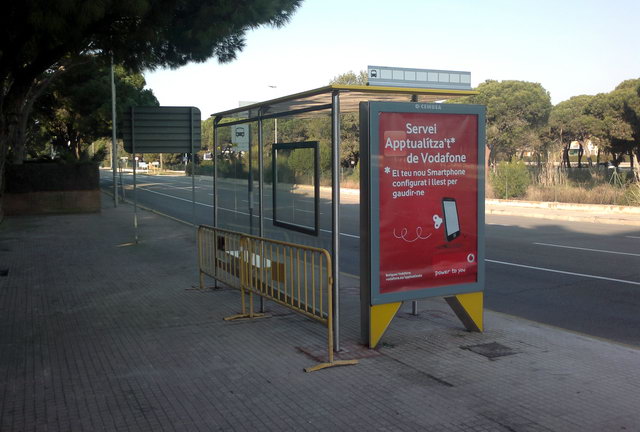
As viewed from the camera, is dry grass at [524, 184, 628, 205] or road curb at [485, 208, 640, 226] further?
dry grass at [524, 184, 628, 205]

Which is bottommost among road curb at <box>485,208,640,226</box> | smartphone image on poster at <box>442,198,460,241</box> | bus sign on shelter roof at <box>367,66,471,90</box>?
road curb at <box>485,208,640,226</box>

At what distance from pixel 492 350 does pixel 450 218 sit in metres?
1.46

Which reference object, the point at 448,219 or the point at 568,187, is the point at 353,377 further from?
the point at 568,187

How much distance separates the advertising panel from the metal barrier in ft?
2.00

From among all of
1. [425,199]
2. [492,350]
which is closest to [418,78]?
[425,199]

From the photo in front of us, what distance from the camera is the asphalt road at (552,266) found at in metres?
7.96

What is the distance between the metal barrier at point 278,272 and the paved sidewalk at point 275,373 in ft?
1.16

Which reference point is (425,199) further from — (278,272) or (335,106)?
(278,272)

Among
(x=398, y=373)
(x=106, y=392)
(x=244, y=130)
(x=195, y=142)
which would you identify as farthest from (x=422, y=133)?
(x=195, y=142)

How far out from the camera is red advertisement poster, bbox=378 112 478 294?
6.59m

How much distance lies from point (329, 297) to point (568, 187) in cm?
2306

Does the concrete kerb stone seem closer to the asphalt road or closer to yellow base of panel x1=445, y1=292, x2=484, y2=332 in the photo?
the asphalt road

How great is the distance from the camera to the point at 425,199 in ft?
22.5

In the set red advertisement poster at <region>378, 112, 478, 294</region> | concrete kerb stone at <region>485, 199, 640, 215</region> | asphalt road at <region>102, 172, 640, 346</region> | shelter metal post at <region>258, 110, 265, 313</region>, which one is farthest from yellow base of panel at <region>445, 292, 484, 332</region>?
concrete kerb stone at <region>485, 199, 640, 215</region>
